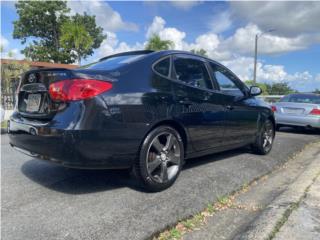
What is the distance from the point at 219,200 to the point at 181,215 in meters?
0.66

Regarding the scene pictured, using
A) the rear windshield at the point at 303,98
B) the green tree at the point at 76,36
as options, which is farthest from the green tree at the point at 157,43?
the rear windshield at the point at 303,98

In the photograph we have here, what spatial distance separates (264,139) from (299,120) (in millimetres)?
4128

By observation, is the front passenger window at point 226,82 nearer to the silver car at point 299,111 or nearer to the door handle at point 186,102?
the door handle at point 186,102

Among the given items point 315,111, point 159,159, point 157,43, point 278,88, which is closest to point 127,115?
point 159,159

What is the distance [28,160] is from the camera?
15.2 feet

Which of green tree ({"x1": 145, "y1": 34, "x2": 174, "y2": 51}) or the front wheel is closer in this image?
the front wheel

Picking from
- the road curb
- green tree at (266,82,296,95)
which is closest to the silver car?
the road curb

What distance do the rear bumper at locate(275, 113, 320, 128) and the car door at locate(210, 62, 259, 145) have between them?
4.46 metres

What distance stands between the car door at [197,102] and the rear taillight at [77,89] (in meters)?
0.99

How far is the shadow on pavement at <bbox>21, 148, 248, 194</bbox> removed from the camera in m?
3.43

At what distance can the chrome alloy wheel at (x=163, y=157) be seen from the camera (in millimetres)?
3355

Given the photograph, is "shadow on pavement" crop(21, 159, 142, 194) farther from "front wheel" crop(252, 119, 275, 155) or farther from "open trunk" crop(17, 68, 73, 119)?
"front wheel" crop(252, 119, 275, 155)

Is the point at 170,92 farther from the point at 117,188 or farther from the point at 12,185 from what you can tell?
the point at 12,185

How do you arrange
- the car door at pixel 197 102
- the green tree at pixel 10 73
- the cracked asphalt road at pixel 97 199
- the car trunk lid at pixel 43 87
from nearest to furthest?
the cracked asphalt road at pixel 97 199
the car trunk lid at pixel 43 87
the car door at pixel 197 102
the green tree at pixel 10 73
